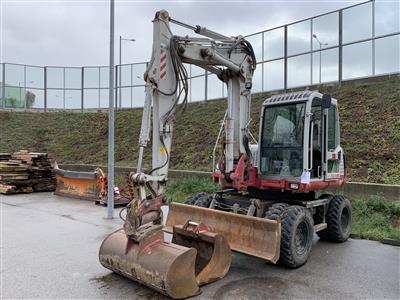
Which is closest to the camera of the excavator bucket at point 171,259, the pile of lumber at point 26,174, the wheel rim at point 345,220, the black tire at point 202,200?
the excavator bucket at point 171,259

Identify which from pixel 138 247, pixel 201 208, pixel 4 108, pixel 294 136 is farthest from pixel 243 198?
pixel 4 108

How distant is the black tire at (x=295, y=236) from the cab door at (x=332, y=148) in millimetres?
1241

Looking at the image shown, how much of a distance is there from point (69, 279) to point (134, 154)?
45.0 feet

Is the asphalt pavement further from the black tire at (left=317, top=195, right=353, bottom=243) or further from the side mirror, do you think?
the side mirror

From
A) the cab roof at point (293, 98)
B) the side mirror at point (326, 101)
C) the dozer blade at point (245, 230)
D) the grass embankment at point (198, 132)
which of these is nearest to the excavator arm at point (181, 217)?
the dozer blade at point (245, 230)

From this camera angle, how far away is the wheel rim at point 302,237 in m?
6.24

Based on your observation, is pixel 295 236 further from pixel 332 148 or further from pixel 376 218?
pixel 376 218

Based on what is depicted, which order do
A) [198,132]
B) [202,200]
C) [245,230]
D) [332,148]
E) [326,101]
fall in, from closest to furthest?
[245,230]
[326,101]
[202,200]
[332,148]
[198,132]

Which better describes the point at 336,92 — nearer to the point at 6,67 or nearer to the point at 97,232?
the point at 97,232

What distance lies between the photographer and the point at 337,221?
751 cm

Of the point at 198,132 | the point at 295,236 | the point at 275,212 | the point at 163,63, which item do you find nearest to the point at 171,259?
the point at 275,212

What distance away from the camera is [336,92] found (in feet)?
50.4

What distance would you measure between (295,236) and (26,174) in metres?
12.6

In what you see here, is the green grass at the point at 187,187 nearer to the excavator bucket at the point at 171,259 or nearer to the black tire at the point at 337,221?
the black tire at the point at 337,221
